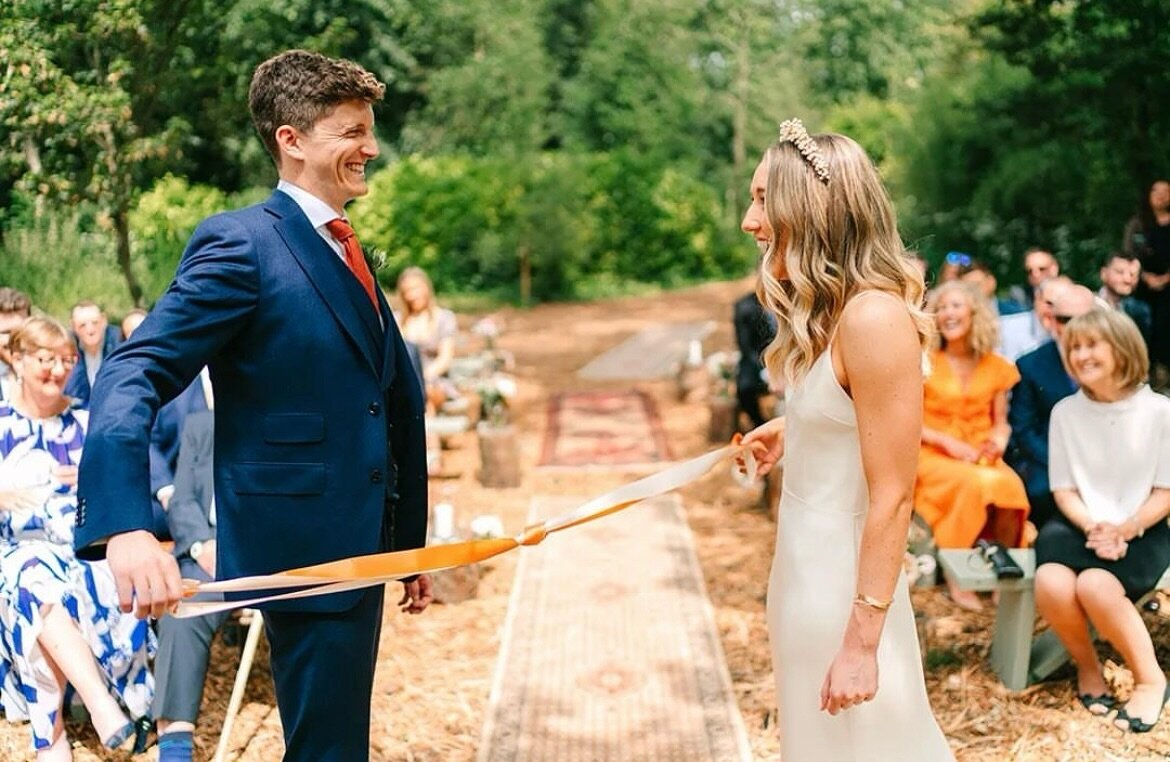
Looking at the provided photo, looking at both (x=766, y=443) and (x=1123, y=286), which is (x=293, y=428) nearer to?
(x=766, y=443)

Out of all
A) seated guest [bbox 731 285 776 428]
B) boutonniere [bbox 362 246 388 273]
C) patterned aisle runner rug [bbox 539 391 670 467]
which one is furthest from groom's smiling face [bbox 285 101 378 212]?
patterned aisle runner rug [bbox 539 391 670 467]

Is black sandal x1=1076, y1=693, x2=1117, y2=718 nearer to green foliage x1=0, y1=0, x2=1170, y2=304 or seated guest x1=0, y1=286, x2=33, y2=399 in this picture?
green foliage x1=0, y1=0, x2=1170, y2=304

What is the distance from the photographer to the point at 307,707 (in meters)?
2.43

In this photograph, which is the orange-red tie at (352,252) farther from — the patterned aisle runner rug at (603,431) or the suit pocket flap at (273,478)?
the patterned aisle runner rug at (603,431)

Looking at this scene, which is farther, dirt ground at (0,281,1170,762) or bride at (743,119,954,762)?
dirt ground at (0,281,1170,762)

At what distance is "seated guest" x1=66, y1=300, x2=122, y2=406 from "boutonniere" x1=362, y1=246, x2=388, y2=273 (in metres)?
3.21

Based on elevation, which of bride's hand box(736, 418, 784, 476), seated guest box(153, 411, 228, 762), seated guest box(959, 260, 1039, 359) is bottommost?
seated guest box(153, 411, 228, 762)

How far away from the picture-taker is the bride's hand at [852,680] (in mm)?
2285

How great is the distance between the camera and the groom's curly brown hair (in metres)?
2.31

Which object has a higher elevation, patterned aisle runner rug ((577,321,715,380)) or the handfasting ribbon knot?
the handfasting ribbon knot

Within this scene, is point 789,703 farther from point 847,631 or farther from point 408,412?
point 408,412

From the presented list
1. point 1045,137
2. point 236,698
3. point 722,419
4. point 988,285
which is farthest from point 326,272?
point 1045,137

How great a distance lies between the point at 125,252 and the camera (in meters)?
6.23

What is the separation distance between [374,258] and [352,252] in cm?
31
